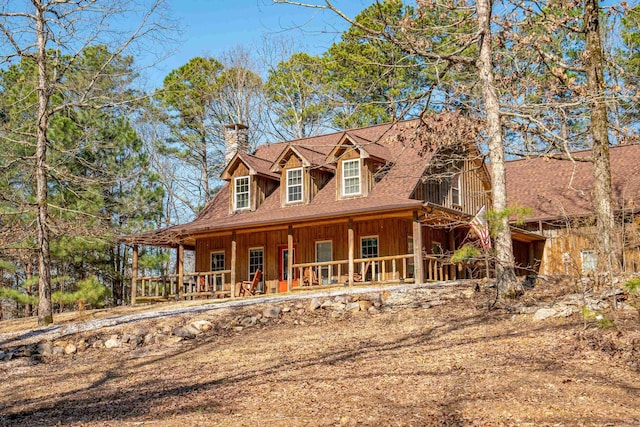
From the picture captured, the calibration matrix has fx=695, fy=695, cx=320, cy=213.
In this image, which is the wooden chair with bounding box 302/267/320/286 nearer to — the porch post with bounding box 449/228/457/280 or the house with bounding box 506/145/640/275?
the porch post with bounding box 449/228/457/280

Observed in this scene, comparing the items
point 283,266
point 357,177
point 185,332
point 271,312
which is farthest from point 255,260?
point 185,332

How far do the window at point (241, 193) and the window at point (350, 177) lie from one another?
4131 millimetres

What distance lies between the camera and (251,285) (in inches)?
925

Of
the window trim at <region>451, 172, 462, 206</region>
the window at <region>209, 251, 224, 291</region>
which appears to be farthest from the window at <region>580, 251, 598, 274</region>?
the window at <region>209, 251, 224, 291</region>

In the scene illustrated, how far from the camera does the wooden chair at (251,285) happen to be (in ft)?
75.6

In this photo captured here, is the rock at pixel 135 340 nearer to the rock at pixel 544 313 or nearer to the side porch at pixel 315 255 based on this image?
the side porch at pixel 315 255

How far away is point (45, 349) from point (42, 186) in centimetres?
460

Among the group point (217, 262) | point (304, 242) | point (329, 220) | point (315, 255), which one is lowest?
point (217, 262)

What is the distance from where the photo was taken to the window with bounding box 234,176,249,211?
2527 cm

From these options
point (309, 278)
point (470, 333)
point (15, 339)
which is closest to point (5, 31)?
point (15, 339)

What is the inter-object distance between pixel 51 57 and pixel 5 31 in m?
2.17

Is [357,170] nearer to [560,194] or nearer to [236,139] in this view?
[236,139]

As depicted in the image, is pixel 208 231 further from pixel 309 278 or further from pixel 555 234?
pixel 555 234

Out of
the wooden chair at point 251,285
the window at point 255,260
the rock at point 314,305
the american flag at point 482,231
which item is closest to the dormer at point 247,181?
the window at point 255,260
